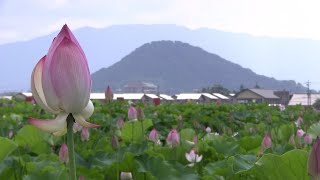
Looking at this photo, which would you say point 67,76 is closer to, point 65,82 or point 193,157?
point 65,82

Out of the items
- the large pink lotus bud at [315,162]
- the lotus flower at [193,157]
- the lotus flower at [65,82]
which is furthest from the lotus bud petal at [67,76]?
the lotus flower at [193,157]

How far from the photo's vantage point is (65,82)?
33.4 inches

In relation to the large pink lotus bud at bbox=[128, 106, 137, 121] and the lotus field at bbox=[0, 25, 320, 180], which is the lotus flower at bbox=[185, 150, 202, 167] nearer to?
the lotus field at bbox=[0, 25, 320, 180]

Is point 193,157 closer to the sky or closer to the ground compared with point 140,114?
closer to the ground

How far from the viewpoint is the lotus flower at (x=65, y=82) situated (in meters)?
0.85

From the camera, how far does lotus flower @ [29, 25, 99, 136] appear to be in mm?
848

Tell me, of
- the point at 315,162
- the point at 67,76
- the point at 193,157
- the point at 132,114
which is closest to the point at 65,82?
the point at 67,76

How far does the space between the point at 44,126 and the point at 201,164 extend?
53.1 inches

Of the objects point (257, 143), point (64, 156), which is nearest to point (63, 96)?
point (64, 156)

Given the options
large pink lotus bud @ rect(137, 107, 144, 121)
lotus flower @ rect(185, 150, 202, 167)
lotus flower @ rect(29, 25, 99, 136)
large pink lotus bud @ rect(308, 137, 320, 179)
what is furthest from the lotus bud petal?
large pink lotus bud @ rect(137, 107, 144, 121)

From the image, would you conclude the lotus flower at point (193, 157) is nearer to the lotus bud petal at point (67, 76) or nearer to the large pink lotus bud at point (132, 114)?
the large pink lotus bud at point (132, 114)

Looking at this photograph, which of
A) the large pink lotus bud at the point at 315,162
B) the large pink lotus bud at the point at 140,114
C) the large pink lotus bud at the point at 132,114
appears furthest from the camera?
the large pink lotus bud at the point at 132,114

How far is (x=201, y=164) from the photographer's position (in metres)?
2.12

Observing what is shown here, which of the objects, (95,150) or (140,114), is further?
(140,114)
